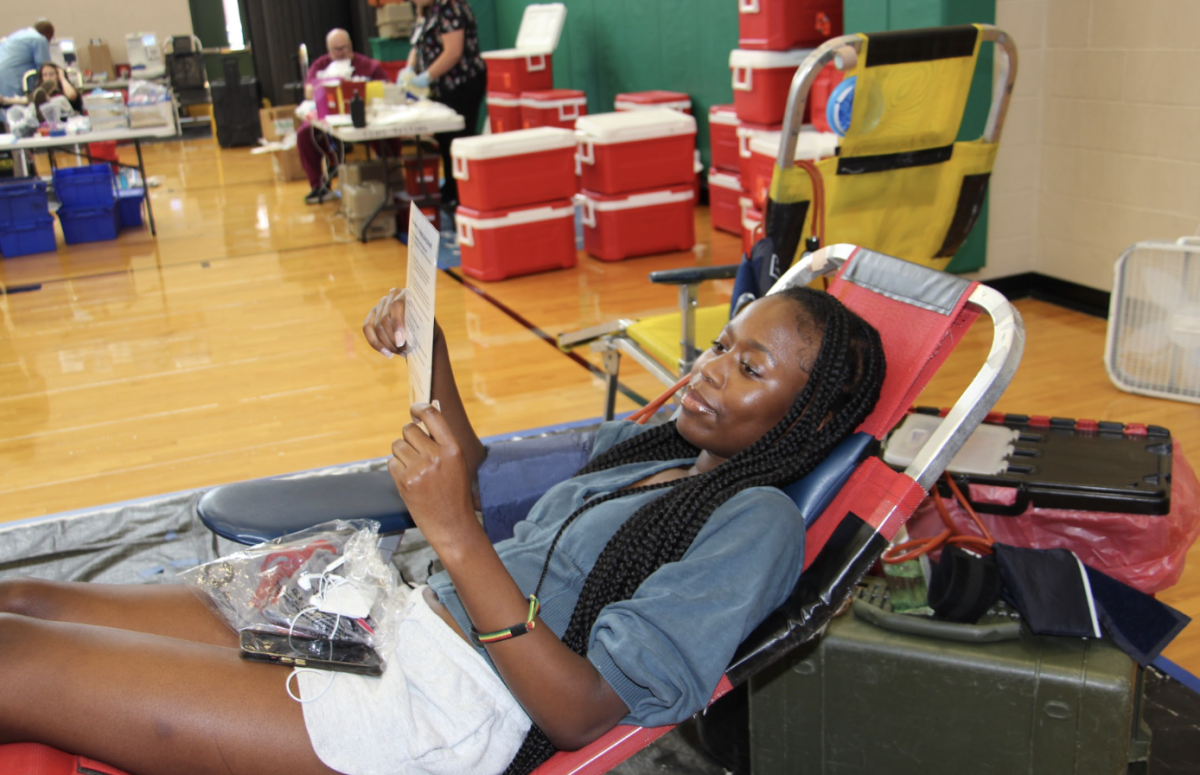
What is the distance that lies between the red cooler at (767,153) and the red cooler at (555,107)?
2.42 metres

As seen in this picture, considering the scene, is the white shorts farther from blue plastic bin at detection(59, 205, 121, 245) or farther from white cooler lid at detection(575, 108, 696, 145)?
blue plastic bin at detection(59, 205, 121, 245)

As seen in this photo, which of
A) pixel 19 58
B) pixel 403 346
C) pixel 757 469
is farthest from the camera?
pixel 19 58

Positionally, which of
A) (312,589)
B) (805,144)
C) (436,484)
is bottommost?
(312,589)

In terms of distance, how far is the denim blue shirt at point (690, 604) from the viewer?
1192 millimetres

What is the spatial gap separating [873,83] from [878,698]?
1.80 meters

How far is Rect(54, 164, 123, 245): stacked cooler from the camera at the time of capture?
6602 millimetres

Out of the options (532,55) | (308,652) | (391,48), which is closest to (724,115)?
(532,55)

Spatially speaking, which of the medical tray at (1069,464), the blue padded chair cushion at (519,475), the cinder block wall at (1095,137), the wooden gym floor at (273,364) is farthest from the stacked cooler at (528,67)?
the blue padded chair cushion at (519,475)

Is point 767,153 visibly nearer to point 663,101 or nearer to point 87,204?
point 663,101

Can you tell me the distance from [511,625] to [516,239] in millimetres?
4225

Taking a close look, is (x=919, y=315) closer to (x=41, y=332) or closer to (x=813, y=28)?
(x=813, y=28)

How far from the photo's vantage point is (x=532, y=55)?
24.9 ft

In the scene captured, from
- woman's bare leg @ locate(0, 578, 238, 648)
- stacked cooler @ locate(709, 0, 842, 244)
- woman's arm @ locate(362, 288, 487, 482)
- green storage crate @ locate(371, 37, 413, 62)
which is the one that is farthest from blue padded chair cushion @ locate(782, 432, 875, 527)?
green storage crate @ locate(371, 37, 413, 62)

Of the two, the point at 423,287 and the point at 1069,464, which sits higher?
the point at 423,287
